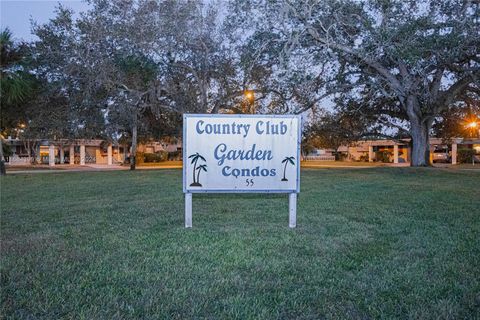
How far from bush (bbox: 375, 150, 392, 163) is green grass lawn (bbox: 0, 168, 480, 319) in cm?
4093

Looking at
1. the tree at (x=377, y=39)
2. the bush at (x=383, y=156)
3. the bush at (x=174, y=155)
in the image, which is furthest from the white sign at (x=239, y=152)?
the bush at (x=174, y=155)

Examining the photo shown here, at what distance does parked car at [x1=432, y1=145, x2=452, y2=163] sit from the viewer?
44.0 meters

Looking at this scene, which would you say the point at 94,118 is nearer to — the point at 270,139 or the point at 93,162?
the point at 270,139

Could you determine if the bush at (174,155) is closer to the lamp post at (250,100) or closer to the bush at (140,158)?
the bush at (140,158)

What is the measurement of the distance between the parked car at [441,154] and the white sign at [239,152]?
42.7 meters

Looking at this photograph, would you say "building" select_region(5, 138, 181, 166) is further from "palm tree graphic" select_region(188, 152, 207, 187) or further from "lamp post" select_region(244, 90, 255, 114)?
"palm tree graphic" select_region(188, 152, 207, 187)

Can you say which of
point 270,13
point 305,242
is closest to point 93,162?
point 270,13

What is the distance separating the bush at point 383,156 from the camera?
1834 inches

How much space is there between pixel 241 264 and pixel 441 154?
47883mm

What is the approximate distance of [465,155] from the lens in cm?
3991

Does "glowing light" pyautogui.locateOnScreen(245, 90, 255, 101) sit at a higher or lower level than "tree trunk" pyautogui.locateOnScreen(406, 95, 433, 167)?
higher

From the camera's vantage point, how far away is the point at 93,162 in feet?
157

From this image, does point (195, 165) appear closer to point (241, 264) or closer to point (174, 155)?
point (241, 264)

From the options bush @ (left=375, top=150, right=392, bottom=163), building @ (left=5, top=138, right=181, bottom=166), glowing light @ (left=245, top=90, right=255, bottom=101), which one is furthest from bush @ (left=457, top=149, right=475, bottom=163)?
building @ (left=5, top=138, right=181, bottom=166)
